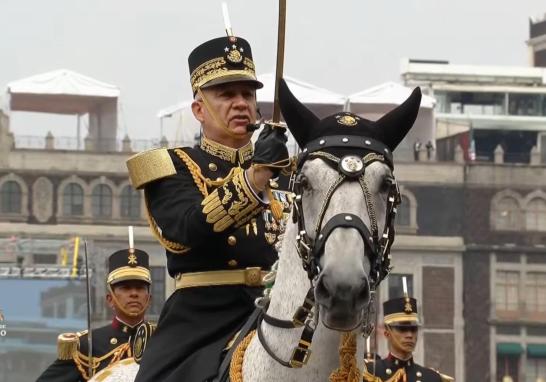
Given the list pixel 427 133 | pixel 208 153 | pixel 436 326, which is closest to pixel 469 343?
pixel 436 326

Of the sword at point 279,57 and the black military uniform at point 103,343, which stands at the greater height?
the sword at point 279,57

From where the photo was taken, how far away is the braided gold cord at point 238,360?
7766 millimetres

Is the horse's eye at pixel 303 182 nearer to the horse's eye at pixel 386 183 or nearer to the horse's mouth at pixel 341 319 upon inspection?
the horse's eye at pixel 386 183

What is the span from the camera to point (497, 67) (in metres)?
130

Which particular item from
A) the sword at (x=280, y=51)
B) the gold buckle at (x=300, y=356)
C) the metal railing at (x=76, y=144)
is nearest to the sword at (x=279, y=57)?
the sword at (x=280, y=51)

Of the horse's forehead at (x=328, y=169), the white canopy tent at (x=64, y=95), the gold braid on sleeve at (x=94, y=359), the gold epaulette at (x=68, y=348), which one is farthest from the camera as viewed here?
the white canopy tent at (x=64, y=95)

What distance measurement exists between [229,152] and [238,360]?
1.31 m

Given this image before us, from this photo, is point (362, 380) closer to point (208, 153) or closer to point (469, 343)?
point (208, 153)

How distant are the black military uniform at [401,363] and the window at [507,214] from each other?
89441 millimetres

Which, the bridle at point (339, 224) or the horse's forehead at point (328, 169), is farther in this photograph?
the horse's forehead at point (328, 169)

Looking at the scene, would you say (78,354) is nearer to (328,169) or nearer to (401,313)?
(401,313)

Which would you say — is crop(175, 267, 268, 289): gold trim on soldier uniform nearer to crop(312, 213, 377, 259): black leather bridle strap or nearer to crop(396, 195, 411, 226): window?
crop(312, 213, 377, 259): black leather bridle strap

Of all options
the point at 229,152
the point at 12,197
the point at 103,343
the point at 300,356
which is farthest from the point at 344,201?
the point at 12,197

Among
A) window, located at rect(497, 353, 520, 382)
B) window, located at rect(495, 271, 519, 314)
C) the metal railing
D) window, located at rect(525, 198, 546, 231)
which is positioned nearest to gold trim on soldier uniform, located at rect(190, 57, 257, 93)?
the metal railing
